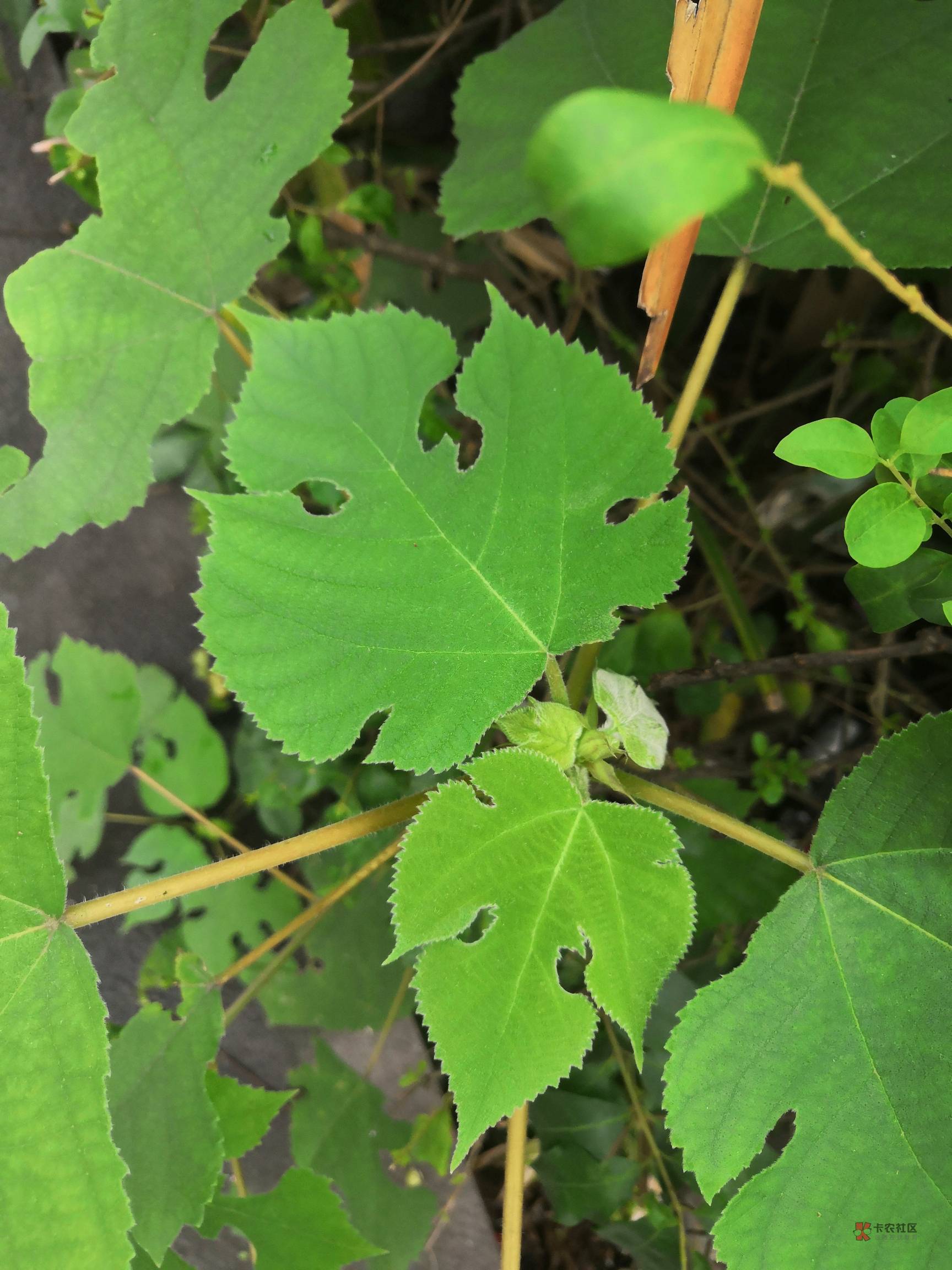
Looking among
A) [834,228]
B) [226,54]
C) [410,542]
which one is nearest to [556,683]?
[410,542]

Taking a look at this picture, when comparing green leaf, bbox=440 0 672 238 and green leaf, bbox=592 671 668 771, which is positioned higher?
green leaf, bbox=440 0 672 238

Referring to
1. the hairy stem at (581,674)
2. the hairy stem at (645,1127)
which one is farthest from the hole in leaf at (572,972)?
the hairy stem at (581,674)

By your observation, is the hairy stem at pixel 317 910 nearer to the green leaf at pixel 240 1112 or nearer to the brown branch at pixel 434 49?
the green leaf at pixel 240 1112

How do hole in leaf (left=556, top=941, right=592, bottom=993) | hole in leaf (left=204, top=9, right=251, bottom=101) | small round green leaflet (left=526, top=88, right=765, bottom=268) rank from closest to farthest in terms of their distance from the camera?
small round green leaflet (left=526, top=88, right=765, bottom=268), hole in leaf (left=556, top=941, right=592, bottom=993), hole in leaf (left=204, top=9, right=251, bottom=101)

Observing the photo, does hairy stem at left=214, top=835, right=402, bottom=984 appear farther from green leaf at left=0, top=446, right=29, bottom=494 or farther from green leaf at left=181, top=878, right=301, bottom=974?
green leaf at left=0, top=446, right=29, bottom=494

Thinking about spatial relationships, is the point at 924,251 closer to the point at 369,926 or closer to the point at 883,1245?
the point at 883,1245

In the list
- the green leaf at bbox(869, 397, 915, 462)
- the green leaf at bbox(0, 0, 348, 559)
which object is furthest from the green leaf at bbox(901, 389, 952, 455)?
the green leaf at bbox(0, 0, 348, 559)
